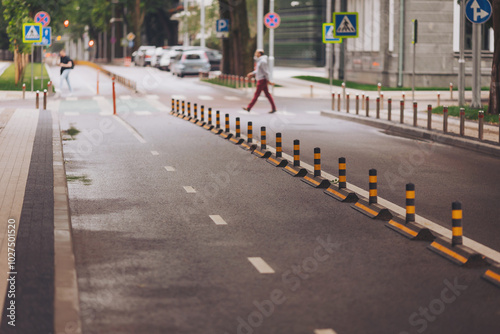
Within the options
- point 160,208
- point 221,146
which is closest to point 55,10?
point 221,146

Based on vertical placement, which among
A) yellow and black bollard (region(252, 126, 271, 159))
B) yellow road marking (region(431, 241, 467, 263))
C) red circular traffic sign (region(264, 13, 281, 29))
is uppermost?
red circular traffic sign (region(264, 13, 281, 29))

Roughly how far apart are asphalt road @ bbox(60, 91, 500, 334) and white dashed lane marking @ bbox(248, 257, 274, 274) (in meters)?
0.02

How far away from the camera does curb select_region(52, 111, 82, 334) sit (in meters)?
6.43

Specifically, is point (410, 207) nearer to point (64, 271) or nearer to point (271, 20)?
point (64, 271)

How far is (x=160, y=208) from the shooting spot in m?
11.6

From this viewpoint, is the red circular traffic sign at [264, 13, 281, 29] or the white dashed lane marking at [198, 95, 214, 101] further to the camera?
the red circular traffic sign at [264, 13, 281, 29]

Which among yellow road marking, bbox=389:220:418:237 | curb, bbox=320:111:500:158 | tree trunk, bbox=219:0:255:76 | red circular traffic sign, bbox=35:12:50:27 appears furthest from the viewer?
tree trunk, bbox=219:0:255:76

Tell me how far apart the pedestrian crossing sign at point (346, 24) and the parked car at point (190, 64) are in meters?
29.4

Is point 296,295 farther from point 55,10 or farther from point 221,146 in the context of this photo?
point 55,10

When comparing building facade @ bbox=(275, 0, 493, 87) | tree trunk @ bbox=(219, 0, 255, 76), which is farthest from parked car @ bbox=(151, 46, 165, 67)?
building facade @ bbox=(275, 0, 493, 87)

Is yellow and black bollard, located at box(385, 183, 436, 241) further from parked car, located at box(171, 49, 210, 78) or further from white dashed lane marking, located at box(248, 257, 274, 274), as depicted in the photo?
parked car, located at box(171, 49, 210, 78)

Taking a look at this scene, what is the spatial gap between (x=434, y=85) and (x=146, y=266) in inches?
1510

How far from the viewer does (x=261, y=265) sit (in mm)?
8422

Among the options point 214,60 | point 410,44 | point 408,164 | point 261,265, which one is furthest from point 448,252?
point 214,60
